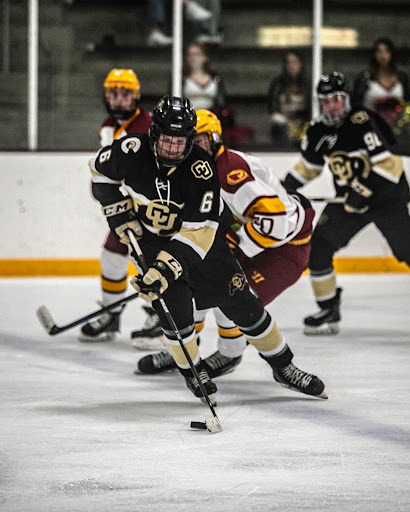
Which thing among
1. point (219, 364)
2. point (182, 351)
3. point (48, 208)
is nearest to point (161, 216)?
point (182, 351)

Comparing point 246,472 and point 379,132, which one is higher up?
point 379,132

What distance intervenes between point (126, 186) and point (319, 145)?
1.56 metres

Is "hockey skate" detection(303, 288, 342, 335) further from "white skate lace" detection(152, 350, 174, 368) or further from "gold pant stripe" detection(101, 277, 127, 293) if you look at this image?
"white skate lace" detection(152, 350, 174, 368)

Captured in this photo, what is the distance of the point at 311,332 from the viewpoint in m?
4.46

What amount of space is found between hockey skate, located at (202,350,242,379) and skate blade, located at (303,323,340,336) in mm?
1059

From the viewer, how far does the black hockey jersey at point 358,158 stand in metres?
4.40

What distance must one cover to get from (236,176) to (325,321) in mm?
1388

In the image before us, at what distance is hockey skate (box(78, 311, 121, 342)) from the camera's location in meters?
4.24

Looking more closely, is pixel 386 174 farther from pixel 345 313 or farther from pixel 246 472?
pixel 246 472

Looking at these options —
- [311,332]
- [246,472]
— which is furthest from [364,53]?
[246,472]

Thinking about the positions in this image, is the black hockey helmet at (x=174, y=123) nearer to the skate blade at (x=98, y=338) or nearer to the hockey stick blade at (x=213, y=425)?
the hockey stick blade at (x=213, y=425)

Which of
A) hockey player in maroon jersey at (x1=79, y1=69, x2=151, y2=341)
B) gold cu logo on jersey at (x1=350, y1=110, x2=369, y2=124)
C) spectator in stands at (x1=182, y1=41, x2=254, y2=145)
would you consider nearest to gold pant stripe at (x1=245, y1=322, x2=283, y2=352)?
hockey player in maroon jersey at (x1=79, y1=69, x2=151, y2=341)

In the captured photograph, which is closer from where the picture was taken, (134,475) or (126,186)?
(134,475)

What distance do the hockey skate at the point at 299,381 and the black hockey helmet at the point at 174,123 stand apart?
75cm
